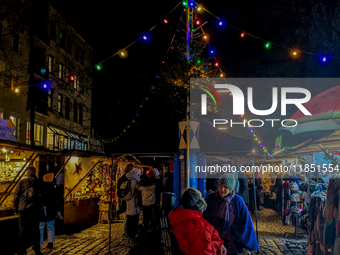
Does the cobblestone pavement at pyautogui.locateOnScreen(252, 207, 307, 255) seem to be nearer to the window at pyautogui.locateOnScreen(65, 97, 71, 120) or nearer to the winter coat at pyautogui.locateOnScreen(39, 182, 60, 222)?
the winter coat at pyautogui.locateOnScreen(39, 182, 60, 222)

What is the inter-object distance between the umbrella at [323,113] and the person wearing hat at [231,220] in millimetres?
4347

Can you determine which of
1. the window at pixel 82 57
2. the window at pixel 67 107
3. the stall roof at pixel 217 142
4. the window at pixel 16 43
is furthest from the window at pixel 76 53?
the stall roof at pixel 217 142

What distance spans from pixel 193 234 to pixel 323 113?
5939 millimetres

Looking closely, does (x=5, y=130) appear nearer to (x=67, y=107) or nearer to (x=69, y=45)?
(x=67, y=107)

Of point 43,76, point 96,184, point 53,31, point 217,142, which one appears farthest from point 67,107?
point 217,142

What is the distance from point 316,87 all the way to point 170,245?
13.4 metres

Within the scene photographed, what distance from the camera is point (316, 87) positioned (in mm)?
15016

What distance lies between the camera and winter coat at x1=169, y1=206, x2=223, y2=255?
358cm

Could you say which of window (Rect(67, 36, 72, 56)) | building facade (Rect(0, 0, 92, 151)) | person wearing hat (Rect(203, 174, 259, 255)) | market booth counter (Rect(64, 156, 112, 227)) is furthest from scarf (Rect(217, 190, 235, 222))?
window (Rect(67, 36, 72, 56))

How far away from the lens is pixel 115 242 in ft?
30.6

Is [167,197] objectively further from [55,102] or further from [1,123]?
[55,102]

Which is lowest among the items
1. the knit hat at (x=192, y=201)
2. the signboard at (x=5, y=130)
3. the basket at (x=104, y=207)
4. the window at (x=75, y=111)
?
the basket at (x=104, y=207)

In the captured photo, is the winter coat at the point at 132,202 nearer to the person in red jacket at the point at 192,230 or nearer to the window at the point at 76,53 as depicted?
the person in red jacket at the point at 192,230

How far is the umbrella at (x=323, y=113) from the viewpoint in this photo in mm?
7742
